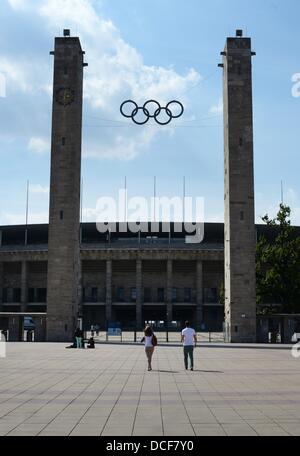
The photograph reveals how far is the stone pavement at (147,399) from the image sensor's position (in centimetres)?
1110

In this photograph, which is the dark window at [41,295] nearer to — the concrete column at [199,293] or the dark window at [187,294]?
the dark window at [187,294]

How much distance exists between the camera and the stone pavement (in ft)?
36.4

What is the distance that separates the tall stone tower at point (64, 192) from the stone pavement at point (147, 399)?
2273cm

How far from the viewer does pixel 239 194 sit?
4866 cm

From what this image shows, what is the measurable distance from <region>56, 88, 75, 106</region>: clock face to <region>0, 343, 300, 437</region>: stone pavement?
97.9 ft

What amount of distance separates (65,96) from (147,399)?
39.8 m

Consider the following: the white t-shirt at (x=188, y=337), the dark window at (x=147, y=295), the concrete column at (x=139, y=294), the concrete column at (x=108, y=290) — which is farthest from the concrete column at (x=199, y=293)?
the white t-shirt at (x=188, y=337)

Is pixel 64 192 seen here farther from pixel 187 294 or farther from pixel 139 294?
pixel 187 294

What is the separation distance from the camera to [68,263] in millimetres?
49281

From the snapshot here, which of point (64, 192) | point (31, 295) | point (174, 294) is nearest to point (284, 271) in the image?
point (64, 192)

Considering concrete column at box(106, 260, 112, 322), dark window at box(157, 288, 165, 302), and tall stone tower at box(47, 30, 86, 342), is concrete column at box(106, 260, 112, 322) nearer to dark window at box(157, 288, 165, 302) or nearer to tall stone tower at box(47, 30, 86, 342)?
dark window at box(157, 288, 165, 302)

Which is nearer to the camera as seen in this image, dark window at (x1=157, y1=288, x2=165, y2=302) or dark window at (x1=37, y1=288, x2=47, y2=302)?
dark window at (x1=37, y1=288, x2=47, y2=302)

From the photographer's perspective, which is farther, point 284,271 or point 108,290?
point 108,290

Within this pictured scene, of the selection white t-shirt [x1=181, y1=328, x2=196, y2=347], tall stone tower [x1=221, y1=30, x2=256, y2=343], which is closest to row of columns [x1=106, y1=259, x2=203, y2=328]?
tall stone tower [x1=221, y1=30, x2=256, y2=343]
